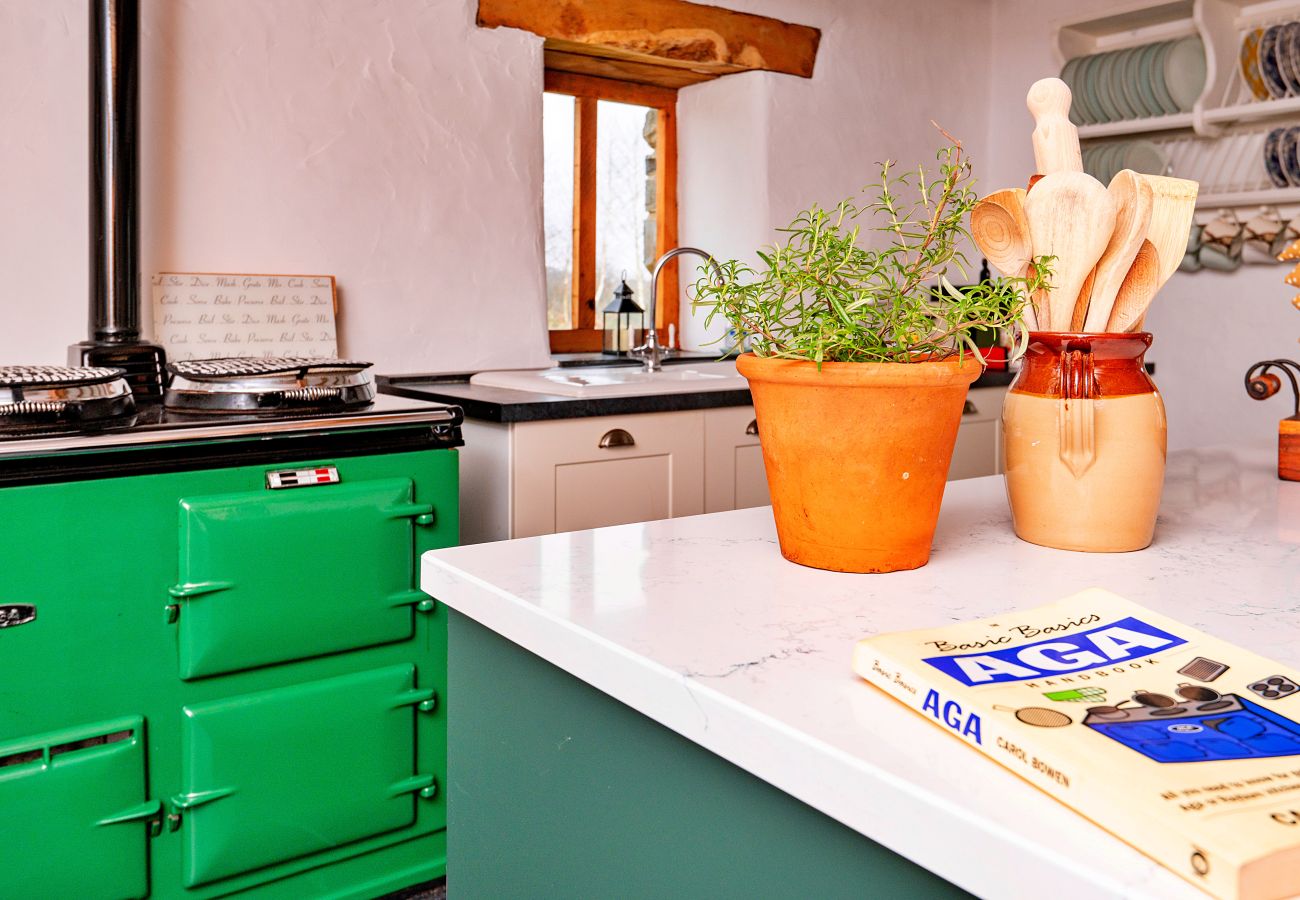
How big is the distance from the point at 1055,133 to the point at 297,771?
1626 millimetres

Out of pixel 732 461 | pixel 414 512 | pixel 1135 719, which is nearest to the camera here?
pixel 1135 719

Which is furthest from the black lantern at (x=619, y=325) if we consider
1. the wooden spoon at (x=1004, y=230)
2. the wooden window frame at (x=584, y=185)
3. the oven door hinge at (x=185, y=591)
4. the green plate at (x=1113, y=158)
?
the wooden spoon at (x=1004, y=230)

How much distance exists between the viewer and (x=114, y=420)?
6.13 ft

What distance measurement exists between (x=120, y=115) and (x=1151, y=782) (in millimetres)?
2362

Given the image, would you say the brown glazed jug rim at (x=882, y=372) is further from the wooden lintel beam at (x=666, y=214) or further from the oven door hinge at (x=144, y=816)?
the wooden lintel beam at (x=666, y=214)

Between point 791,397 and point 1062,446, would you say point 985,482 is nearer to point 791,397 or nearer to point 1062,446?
point 1062,446

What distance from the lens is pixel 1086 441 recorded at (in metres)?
1.03

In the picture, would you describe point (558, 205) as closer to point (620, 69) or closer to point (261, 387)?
point (620, 69)

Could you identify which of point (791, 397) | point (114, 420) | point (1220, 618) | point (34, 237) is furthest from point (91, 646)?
point (1220, 618)

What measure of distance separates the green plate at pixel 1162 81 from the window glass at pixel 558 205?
193 centimetres

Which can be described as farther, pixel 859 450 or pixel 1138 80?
pixel 1138 80

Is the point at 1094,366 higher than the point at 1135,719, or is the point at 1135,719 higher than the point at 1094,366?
the point at 1094,366

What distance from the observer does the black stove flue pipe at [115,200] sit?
7.38 feet

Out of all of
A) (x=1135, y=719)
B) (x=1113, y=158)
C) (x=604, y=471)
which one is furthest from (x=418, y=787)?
(x=1113, y=158)
